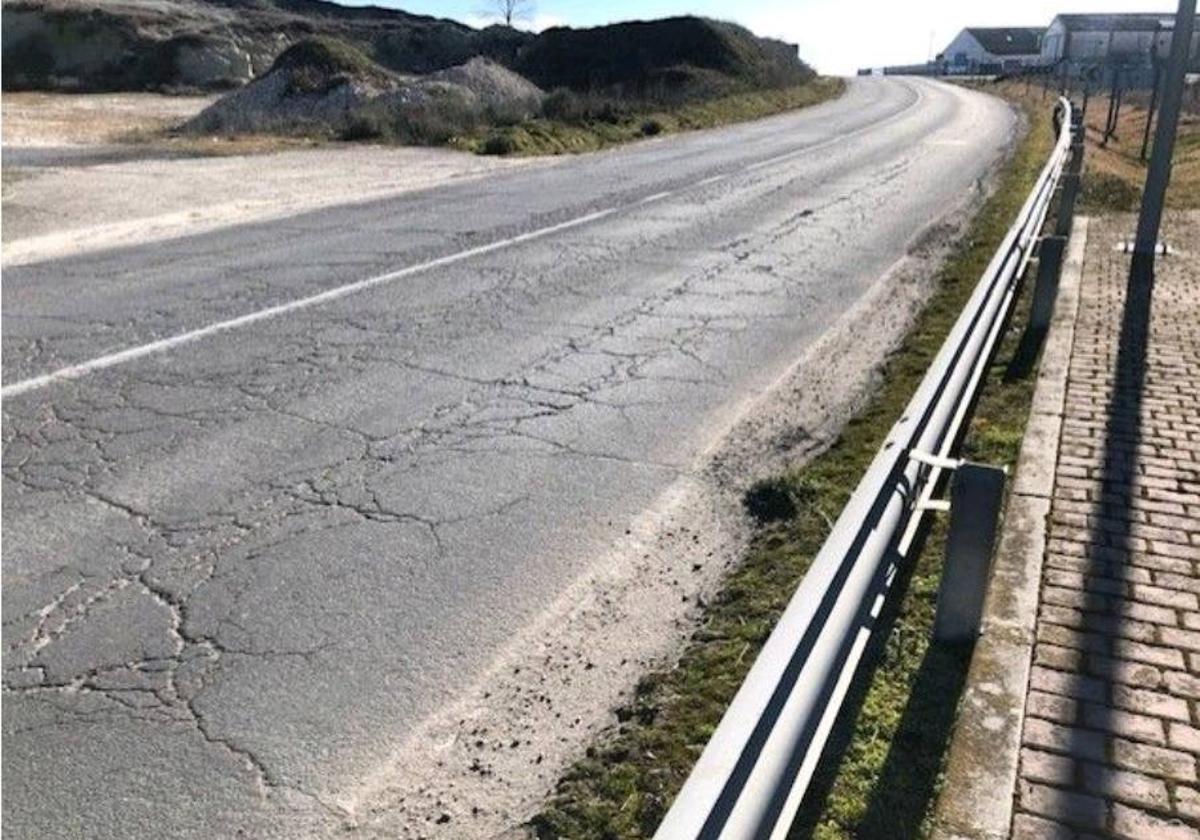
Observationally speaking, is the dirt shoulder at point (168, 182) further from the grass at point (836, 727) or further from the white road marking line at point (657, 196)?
the grass at point (836, 727)

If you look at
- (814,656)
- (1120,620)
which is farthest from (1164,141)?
(814,656)

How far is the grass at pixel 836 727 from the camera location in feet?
9.19

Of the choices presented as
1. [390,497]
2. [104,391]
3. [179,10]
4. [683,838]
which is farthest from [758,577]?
[179,10]

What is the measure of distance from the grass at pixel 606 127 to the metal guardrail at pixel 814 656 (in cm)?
2202

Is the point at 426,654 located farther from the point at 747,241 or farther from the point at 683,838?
the point at 747,241

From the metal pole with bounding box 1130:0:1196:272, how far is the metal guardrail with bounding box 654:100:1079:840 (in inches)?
276

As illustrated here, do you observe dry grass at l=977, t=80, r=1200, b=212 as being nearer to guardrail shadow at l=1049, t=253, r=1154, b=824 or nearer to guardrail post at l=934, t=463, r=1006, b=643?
guardrail shadow at l=1049, t=253, r=1154, b=824

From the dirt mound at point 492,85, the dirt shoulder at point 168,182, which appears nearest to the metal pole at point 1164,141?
the dirt shoulder at point 168,182

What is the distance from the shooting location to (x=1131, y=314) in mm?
7930

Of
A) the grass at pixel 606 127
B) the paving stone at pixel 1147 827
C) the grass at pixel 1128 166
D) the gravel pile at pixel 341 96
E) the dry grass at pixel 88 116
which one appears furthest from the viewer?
the gravel pile at pixel 341 96

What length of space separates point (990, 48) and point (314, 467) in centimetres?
13811

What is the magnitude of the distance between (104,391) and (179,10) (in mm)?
74884

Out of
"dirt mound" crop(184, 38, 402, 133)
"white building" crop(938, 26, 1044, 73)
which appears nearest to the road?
"dirt mound" crop(184, 38, 402, 133)

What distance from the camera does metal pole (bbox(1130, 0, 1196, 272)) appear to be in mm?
9070
